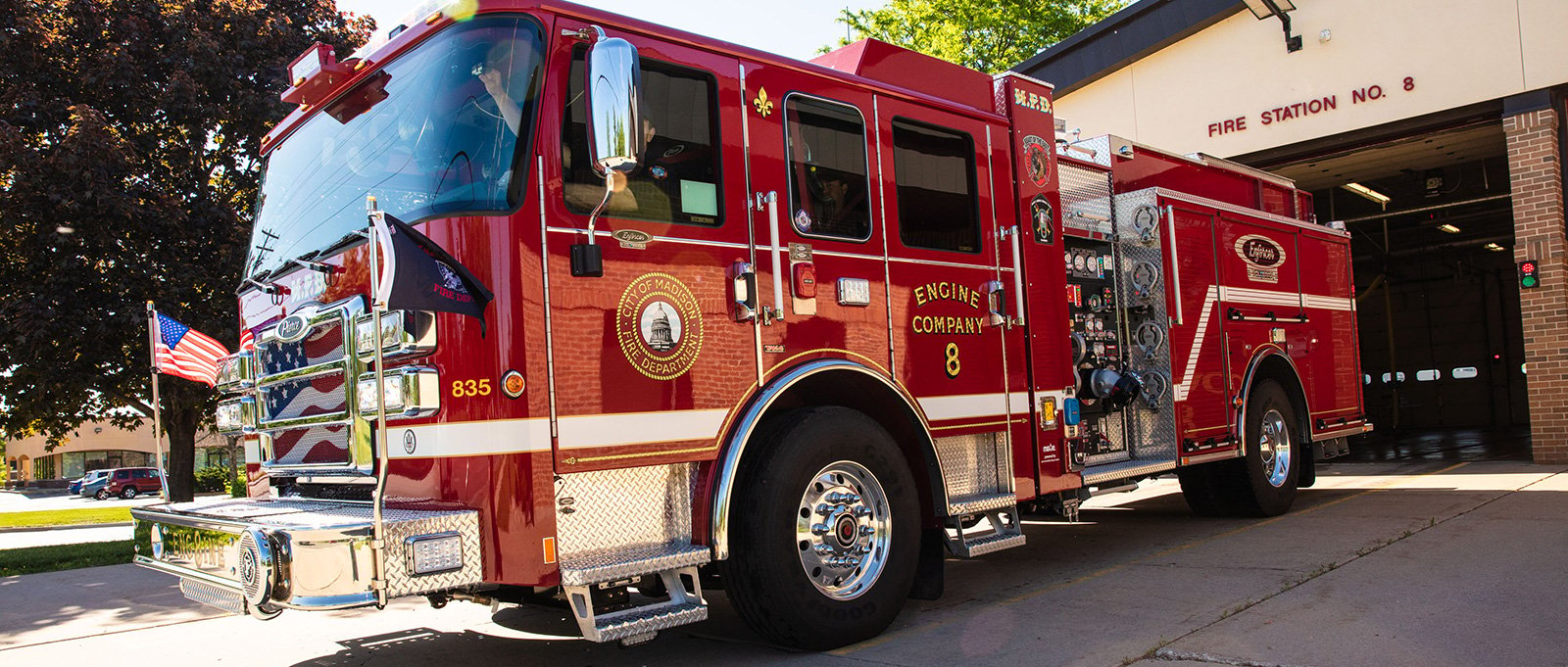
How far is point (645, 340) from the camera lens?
4.35m

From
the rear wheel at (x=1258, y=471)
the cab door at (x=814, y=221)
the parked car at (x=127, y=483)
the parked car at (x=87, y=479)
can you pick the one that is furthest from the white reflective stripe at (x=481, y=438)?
the parked car at (x=87, y=479)

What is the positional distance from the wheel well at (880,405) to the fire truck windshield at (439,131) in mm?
1704

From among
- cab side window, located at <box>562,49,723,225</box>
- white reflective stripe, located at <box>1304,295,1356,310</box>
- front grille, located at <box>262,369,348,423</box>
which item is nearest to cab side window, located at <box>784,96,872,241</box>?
cab side window, located at <box>562,49,723,225</box>

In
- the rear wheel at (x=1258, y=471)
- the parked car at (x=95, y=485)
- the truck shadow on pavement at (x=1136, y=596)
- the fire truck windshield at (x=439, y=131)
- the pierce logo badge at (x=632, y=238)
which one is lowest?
the parked car at (x=95, y=485)

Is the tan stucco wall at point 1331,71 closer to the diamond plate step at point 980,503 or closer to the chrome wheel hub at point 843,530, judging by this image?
the diamond plate step at point 980,503

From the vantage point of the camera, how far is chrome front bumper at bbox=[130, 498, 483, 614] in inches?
142

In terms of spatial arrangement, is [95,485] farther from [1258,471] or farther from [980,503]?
[980,503]

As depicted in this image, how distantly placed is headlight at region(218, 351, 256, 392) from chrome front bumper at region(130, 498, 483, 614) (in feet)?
2.78

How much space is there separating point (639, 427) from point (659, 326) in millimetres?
421

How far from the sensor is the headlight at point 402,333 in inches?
152

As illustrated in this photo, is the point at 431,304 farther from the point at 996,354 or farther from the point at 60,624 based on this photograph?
the point at 60,624

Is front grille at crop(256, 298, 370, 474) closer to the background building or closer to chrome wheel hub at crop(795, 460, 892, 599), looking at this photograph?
chrome wheel hub at crop(795, 460, 892, 599)

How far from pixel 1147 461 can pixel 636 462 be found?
13.9 ft

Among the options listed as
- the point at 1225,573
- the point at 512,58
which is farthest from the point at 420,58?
the point at 1225,573
